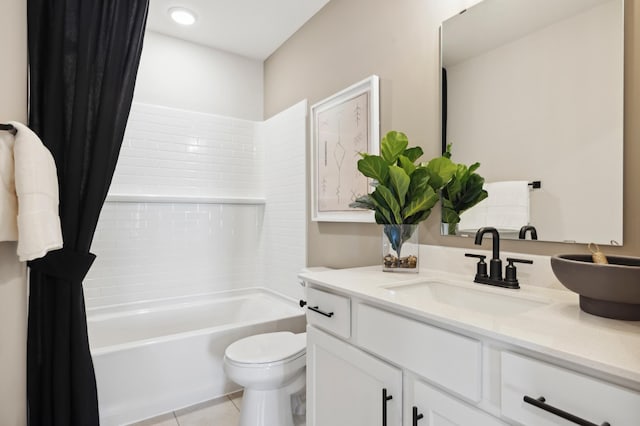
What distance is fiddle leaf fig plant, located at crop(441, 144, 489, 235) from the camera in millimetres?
1418

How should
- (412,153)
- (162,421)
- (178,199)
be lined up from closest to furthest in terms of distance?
(412,153), (162,421), (178,199)

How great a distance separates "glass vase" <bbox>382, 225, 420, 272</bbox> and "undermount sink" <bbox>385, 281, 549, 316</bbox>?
0.54 ft

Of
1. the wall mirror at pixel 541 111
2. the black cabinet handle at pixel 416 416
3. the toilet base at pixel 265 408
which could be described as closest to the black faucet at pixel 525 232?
the wall mirror at pixel 541 111

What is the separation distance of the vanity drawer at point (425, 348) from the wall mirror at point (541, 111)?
63 cm

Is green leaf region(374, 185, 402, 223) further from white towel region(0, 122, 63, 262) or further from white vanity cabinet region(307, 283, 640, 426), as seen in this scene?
white towel region(0, 122, 63, 262)

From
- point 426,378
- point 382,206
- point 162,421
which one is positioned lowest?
point 162,421

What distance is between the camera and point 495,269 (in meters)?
1.19

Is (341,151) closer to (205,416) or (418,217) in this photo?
(418,217)

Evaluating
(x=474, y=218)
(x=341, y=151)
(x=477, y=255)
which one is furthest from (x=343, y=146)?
(x=477, y=255)

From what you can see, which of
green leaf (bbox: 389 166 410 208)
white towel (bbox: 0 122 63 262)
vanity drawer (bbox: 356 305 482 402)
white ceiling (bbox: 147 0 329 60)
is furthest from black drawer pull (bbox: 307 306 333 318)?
white ceiling (bbox: 147 0 329 60)

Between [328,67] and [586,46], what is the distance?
1.55 meters

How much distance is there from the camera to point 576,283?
0.84 metres

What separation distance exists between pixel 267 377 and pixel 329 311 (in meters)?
0.67

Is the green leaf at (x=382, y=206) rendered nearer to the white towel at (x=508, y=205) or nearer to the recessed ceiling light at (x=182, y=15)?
the white towel at (x=508, y=205)
